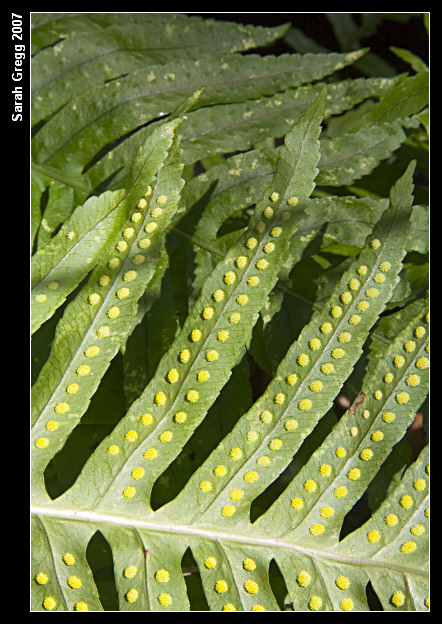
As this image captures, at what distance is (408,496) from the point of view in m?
1.55

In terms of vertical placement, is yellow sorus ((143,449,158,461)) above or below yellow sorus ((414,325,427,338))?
below

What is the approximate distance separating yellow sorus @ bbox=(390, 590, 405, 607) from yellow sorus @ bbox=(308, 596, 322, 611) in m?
0.20

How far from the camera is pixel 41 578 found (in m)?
1.43

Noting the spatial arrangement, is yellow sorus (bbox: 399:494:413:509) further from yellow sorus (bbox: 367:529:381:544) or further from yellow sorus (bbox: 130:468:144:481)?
yellow sorus (bbox: 130:468:144:481)

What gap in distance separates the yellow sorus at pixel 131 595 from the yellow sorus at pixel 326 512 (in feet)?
1.75

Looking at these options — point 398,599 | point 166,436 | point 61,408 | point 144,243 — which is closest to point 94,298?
point 144,243

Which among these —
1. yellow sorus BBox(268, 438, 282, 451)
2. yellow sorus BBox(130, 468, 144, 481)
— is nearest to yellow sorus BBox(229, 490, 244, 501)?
yellow sorus BBox(268, 438, 282, 451)

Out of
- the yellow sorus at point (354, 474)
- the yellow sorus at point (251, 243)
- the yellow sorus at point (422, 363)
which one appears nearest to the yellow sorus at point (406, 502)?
the yellow sorus at point (354, 474)

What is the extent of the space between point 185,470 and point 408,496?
2.12 ft

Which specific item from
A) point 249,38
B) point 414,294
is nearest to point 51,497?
point 414,294

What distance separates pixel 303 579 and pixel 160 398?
62 centimetres

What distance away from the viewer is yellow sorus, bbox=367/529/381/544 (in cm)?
154

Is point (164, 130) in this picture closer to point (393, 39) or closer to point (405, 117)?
point (405, 117)

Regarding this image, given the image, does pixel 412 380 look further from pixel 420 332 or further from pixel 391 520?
pixel 391 520
